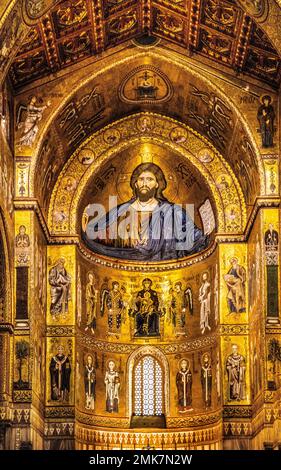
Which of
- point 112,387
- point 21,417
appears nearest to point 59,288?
point 112,387

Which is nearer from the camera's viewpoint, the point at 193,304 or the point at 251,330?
the point at 251,330

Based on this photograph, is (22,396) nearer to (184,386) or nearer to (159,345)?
(184,386)

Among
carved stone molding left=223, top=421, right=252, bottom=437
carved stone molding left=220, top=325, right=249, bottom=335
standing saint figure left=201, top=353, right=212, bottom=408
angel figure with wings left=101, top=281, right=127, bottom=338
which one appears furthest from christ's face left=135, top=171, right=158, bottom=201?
carved stone molding left=223, top=421, right=252, bottom=437

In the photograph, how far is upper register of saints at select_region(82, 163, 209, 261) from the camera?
41375 mm

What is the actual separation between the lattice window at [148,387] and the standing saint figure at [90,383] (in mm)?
1594

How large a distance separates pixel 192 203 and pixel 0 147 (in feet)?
29.7

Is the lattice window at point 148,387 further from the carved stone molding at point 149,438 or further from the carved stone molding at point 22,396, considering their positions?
the carved stone molding at point 22,396

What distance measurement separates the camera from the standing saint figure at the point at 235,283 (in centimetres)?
3906

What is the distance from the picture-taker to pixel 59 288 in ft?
128

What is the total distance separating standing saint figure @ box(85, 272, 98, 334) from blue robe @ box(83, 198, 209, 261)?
3.55ft
